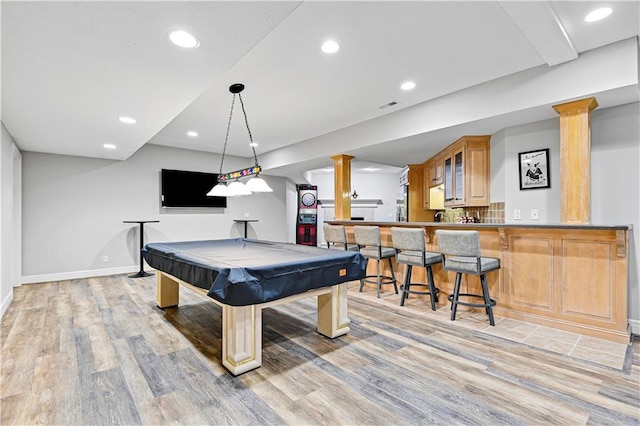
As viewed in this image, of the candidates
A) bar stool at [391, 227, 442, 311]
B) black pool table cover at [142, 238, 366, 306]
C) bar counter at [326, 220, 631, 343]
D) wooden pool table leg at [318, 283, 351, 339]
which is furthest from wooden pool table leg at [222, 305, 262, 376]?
bar counter at [326, 220, 631, 343]

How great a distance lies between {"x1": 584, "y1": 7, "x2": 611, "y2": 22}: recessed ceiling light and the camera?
228cm

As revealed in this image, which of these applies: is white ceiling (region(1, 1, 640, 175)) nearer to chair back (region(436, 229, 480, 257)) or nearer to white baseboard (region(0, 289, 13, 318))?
chair back (region(436, 229, 480, 257))

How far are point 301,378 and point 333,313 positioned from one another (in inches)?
29.1

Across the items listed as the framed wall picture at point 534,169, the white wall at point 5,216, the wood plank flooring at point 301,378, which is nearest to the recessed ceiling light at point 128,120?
the white wall at point 5,216

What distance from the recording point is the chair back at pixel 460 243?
3.04 meters

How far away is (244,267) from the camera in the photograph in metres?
2.11

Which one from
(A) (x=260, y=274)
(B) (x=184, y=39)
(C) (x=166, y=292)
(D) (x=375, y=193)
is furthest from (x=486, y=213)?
(D) (x=375, y=193)

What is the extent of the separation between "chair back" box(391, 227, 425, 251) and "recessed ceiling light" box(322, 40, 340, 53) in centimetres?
209

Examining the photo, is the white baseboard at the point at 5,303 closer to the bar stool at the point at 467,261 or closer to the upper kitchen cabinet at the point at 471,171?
the bar stool at the point at 467,261

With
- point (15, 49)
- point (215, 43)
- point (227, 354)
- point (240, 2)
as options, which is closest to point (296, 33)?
point (215, 43)

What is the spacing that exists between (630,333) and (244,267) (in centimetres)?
345

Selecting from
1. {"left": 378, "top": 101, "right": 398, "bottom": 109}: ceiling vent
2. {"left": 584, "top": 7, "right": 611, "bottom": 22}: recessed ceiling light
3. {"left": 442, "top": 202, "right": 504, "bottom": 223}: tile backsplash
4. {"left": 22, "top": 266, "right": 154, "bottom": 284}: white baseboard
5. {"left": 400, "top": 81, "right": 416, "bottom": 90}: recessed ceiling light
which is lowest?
{"left": 22, "top": 266, "right": 154, "bottom": 284}: white baseboard

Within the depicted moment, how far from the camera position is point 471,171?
4461mm

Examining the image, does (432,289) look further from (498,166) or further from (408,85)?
(408,85)
